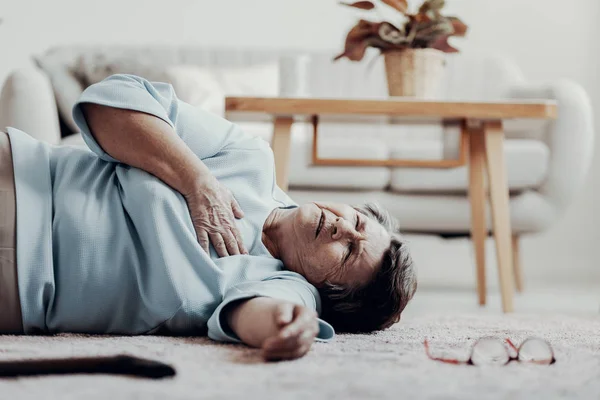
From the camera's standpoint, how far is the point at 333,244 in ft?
4.16

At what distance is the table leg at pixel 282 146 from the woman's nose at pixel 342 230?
833 millimetres

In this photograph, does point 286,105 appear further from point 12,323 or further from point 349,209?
point 12,323

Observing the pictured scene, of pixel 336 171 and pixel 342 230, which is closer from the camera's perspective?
pixel 342 230

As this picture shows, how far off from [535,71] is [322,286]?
10.8 ft

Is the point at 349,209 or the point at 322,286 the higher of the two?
the point at 349,209

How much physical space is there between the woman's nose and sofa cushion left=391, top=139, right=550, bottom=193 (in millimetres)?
1648

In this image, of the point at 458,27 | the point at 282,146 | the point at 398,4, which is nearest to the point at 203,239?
the point at 282,146

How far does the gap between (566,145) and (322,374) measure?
2328 mm

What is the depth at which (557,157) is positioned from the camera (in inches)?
117

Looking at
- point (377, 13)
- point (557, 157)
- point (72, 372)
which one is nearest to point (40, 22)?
point (377, 13)

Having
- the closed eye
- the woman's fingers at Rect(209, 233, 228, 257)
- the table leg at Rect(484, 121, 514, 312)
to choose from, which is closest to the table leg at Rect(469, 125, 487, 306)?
the table leg at Rect(484, 121, 514, 312)

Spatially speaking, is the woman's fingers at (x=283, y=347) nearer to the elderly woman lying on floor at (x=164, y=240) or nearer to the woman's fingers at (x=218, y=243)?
Result: the elderly woman lying on floor at (x=164, y=240)

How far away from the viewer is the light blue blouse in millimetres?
1189

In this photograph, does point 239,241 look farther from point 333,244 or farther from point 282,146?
point 282,146
